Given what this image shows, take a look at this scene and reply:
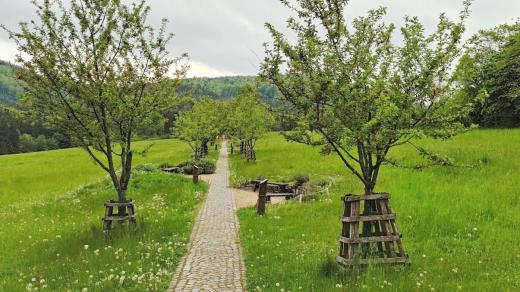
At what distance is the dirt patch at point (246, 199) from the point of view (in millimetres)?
21594

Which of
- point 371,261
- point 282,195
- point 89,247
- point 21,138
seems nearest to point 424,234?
point 371,261

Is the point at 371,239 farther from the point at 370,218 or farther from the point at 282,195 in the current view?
the point at 282,195

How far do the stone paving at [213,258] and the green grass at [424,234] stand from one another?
0.39 m

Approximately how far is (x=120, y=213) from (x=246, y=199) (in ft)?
34.6

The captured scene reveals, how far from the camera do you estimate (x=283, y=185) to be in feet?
88.3

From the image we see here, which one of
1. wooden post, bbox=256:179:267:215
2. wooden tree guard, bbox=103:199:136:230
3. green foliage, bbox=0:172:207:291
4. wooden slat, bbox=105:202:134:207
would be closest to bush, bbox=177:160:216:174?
green foliage, bbox=0:172:207:291

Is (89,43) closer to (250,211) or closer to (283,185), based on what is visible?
(250,211)

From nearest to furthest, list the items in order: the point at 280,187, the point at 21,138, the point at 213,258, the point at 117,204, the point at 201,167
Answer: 1. the point at 213,258
2. the point at 117,204
3. the point at 280,187
4. the point at 201,167
5. the point at 21,138

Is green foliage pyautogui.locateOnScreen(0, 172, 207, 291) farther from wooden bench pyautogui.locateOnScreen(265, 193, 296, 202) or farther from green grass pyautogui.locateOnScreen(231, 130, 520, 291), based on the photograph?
wooden bench pyautogui.locateOnScreen(265, 193, 296, 202)

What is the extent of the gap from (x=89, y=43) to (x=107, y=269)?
7.05 m

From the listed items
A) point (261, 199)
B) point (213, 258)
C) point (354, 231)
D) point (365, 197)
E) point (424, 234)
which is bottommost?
point (213, 258)

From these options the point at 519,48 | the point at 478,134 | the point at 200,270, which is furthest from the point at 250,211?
the point at 519,48

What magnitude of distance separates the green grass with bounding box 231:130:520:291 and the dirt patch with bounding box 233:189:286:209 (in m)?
2.20

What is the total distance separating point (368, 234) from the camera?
9344 millimetres
